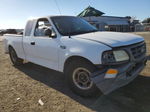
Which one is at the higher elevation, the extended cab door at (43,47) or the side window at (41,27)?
the side window at (41,27)

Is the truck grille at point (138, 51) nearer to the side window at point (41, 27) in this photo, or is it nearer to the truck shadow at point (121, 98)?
the truck shadow at point (121, 98)

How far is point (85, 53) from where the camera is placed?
3.56 meters

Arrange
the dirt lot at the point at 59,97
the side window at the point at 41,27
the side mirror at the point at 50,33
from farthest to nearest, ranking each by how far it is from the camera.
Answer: the side window at the point at 41,27 → the side mirror at the point at 50,33 → the dirt lot at the point at 59,97

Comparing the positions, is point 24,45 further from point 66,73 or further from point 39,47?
point 66,73

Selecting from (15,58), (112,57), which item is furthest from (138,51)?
(15,58)

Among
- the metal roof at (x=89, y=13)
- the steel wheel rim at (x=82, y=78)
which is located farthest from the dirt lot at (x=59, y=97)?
the metal roof at (x=89, y=13)

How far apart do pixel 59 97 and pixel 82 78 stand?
0.73m

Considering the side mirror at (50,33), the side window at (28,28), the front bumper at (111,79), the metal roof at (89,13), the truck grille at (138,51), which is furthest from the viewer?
the metal roof at (89,13)

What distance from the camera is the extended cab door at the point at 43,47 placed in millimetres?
4488

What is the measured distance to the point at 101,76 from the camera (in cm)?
335

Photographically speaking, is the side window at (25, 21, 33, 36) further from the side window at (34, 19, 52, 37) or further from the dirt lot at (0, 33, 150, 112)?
the dirt lot at (0, 33, 150, 112)

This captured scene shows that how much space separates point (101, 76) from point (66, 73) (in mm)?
1085

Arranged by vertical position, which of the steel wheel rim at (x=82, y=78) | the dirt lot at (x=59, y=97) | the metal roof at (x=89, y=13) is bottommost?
the dirt lot at (x=59, y=97)

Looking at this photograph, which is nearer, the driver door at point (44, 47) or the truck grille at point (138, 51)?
the truck grille at point (138, 51)
